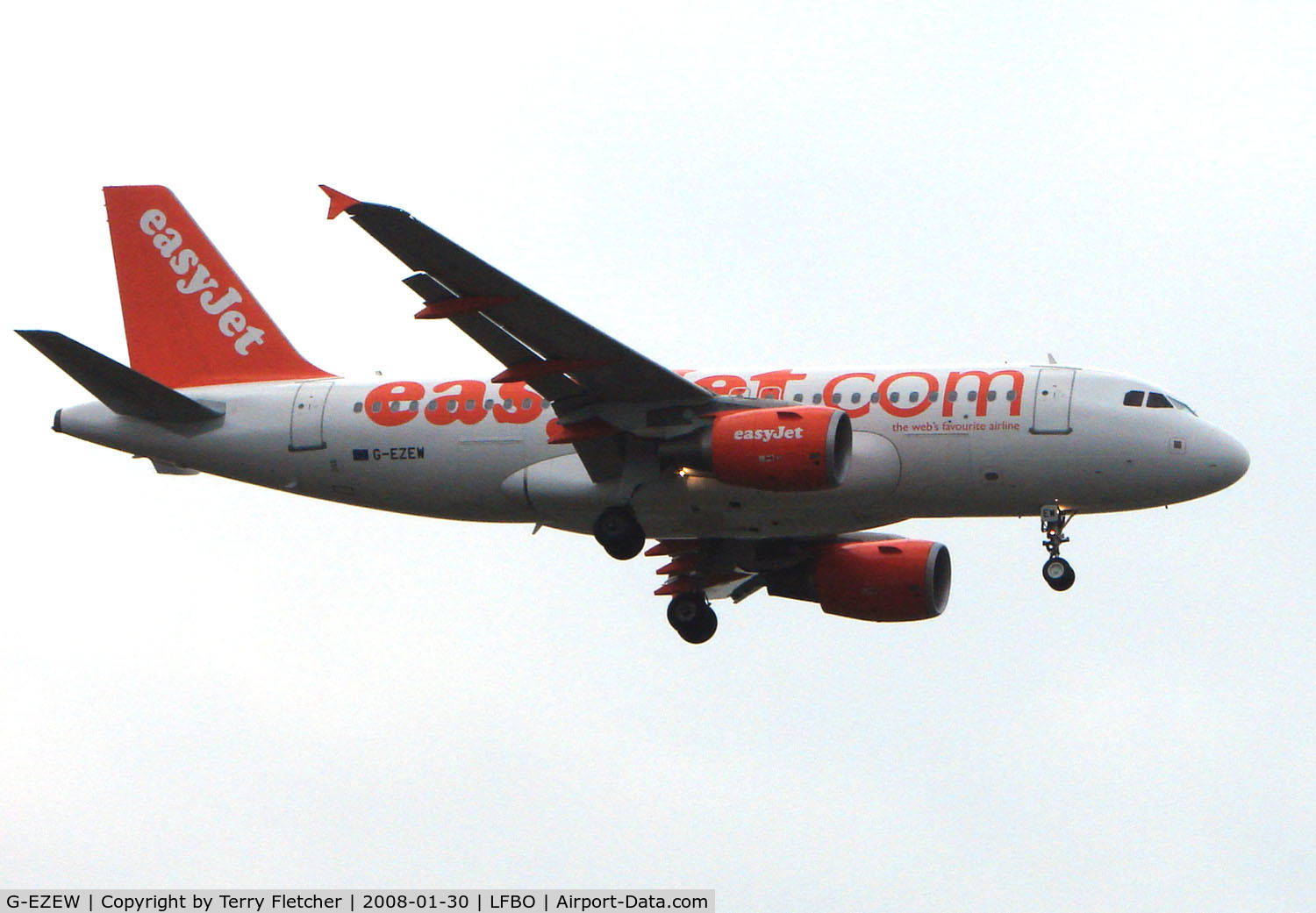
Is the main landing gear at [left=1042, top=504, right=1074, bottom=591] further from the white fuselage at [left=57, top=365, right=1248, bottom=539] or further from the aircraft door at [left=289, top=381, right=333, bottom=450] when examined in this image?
the aircraft door at [left=289, top=381, right=333, bottom=450]

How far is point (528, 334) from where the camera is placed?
36875 mm

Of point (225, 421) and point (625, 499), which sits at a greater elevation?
point (225, 421)

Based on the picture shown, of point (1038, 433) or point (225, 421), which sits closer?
point (1038, 433)

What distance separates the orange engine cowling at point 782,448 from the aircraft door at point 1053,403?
3.55 meters

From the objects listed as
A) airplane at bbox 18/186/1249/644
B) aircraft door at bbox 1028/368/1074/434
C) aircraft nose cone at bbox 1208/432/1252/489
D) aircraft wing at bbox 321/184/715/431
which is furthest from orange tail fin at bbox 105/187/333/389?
aircraft nose cone at bbox 1208/432/1252/489

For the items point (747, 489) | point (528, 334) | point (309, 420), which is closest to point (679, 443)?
point (747, 489)

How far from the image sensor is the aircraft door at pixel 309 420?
4150 cm

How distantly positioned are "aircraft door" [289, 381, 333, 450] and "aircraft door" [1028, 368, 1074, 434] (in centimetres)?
1438

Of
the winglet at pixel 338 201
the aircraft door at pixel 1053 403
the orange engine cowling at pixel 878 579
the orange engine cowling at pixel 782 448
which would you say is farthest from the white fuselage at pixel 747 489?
the winglet at pixel 338 201

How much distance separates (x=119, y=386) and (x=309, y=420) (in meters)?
3.84

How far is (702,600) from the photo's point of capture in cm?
4362

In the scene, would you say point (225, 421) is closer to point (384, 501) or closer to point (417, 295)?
point (384, 501)

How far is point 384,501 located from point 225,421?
12.8 feet

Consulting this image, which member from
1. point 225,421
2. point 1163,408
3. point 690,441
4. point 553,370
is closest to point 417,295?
point 553,370
